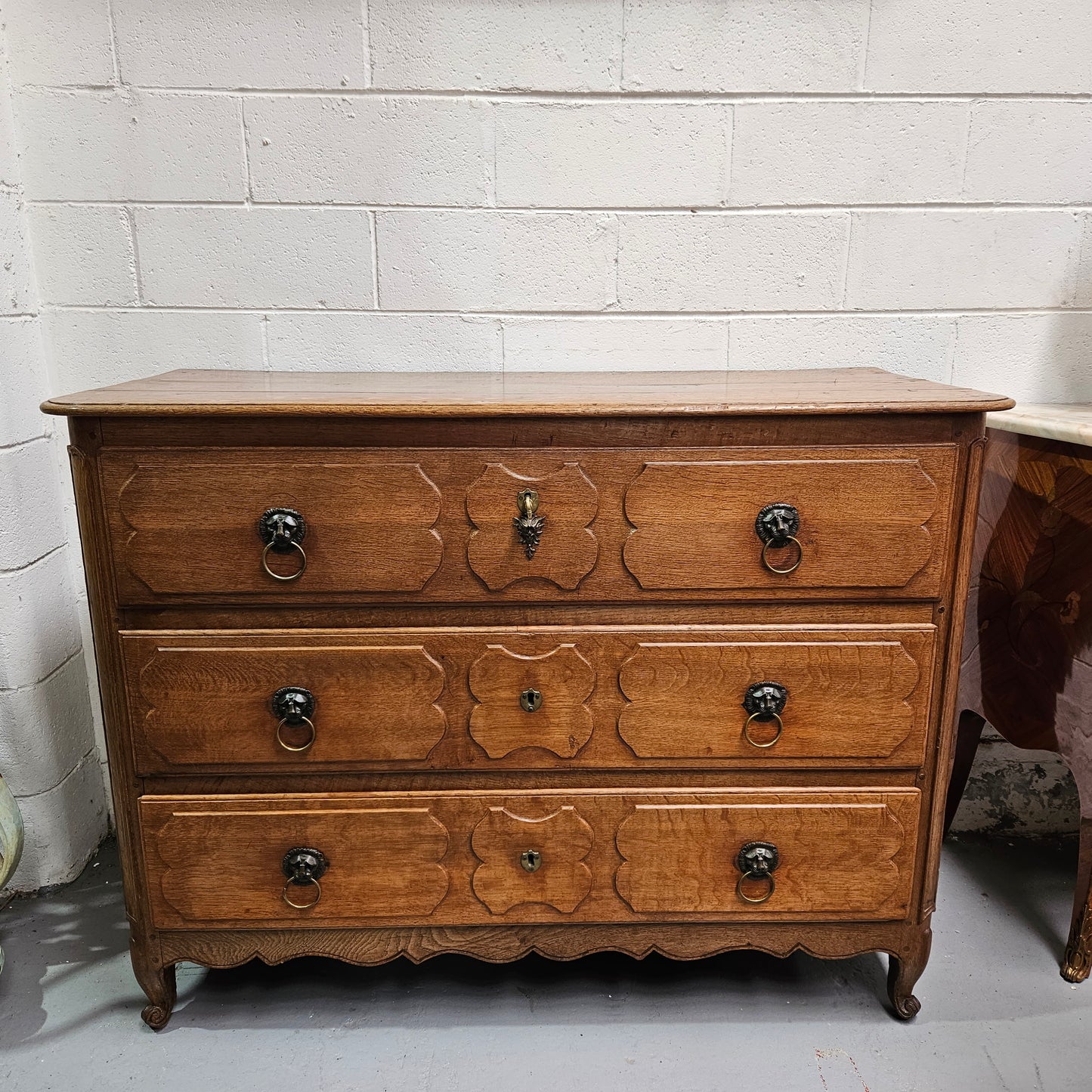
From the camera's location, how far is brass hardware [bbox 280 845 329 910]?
1416 mm

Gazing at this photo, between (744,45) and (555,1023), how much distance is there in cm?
206

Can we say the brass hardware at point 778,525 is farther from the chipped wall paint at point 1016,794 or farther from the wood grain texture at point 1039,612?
the chipped wall paint at point 1016,794

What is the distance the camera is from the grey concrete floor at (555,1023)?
56.3 inches

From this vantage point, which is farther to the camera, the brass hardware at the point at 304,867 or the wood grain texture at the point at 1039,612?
the wood grain texture at the point at 1039,612

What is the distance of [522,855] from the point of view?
1439 millimetres

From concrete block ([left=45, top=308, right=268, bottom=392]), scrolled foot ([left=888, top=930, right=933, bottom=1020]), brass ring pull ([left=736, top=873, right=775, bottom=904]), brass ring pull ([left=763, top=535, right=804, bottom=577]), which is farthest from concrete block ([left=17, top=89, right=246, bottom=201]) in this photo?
scrolled foot ([left=888, top=930, right=933, bottom=1020])

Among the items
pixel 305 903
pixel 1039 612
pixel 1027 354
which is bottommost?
pixel 305 903

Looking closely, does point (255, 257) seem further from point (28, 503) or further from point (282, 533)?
point (282, 533)

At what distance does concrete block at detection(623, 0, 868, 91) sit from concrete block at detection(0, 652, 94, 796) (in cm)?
192

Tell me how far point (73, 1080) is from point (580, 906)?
937mm

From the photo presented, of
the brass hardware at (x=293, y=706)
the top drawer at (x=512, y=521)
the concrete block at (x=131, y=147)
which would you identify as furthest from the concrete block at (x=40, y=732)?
→ the concrete block at (x=131, y=147)

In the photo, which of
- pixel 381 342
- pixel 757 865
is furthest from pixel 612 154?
pixel 757 865

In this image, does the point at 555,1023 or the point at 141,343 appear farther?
the point at 141,343

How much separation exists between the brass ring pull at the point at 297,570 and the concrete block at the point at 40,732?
0.97 metres
